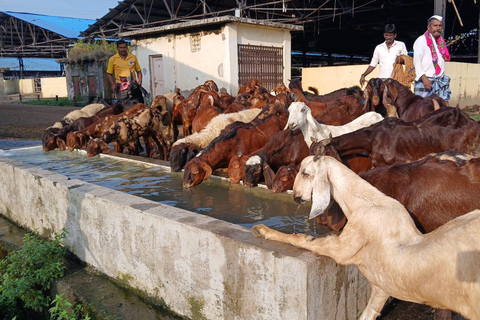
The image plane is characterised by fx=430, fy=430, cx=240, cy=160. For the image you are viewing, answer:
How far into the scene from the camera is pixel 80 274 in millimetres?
3939

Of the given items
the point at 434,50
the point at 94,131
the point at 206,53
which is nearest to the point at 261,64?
the point at 206,53

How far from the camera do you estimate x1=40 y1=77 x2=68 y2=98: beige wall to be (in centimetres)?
3102

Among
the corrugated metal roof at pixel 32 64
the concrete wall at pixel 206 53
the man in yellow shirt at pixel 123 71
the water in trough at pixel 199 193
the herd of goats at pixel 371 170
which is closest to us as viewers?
the herd of goats at pixel 371 170

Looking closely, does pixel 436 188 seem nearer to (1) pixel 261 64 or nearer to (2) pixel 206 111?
(2) pixel 206 111

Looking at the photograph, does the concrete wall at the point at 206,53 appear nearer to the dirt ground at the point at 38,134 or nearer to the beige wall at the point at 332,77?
the beige wall at the point at 332,77

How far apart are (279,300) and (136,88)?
7.32 metres

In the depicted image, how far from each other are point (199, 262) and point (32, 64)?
41294mm

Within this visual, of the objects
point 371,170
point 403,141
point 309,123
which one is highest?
point 309,123

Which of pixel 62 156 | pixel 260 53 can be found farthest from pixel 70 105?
pixel 62 156

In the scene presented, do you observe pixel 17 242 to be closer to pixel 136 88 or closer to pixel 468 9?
pixel 136 88

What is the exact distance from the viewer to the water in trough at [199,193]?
3598mm

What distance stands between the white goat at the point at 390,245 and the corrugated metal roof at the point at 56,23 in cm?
2773

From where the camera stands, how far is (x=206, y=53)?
520 inches

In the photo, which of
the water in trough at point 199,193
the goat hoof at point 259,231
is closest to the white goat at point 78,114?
the water in trough at point 199,193
